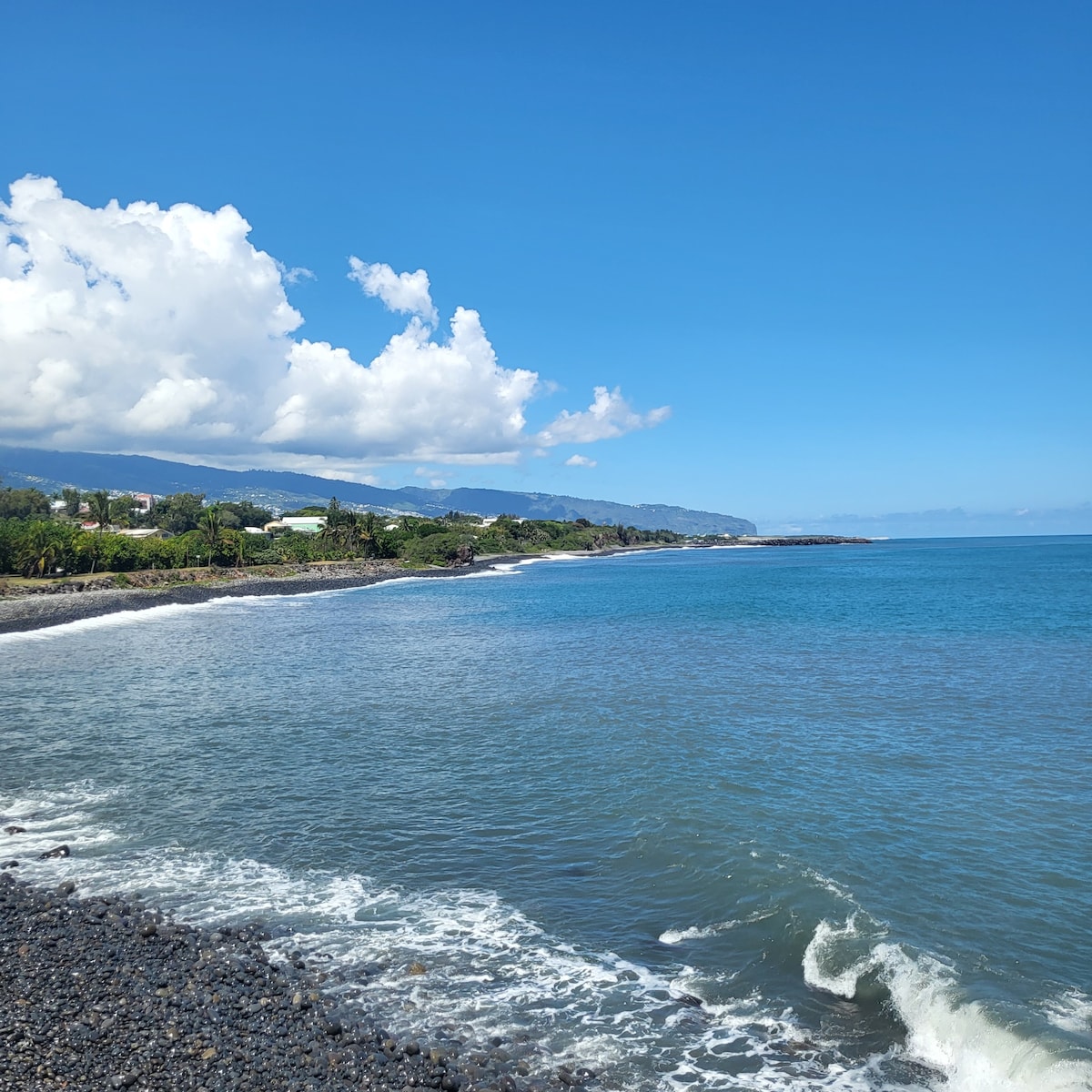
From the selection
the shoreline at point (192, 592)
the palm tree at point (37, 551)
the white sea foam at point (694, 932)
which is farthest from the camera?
the palm tree at point (37, 551)

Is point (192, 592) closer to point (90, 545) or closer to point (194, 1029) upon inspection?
point (90, 545)

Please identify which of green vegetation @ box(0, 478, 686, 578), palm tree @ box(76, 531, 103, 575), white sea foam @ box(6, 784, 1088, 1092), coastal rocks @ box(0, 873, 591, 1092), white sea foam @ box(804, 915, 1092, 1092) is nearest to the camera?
coastal rocks @ box(0, 873, 591, 1092)

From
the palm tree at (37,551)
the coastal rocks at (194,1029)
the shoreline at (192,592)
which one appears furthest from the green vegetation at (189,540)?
the coastal rocks at (194,1029)

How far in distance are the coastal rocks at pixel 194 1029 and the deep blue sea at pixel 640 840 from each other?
649 mm

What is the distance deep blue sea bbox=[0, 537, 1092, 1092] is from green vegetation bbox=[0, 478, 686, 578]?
49537 millimetres

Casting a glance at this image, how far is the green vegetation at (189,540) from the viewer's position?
74438 millimetres

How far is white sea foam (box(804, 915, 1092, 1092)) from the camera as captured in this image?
313 inches

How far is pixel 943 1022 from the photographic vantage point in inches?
348

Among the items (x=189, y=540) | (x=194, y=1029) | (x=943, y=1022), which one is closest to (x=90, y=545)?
(x=189, y=540)

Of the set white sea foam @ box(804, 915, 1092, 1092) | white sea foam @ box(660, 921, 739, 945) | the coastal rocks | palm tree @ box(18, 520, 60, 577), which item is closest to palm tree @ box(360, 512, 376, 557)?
palm tree @ box(18, 520, 60, 577)

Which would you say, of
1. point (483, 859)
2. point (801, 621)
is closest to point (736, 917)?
point (483, 859)

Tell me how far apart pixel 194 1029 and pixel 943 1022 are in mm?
8109

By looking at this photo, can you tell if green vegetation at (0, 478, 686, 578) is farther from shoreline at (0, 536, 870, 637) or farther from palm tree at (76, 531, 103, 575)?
shoreline at (0, 536, 870, 637)

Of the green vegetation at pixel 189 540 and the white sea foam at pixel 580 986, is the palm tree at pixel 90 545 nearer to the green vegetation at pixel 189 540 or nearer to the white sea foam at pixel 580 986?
the green vegetation at pixel 189 540
